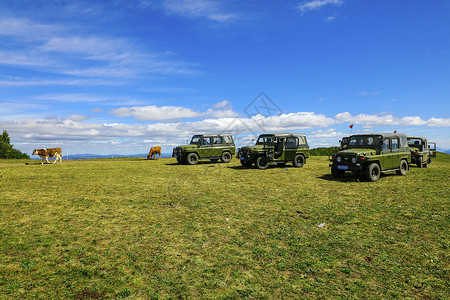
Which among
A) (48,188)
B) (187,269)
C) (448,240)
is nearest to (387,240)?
(448,240)

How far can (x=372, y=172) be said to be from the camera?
11.2 meters

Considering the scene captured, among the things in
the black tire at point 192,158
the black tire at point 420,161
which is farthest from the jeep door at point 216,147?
the black tire at point 420,161

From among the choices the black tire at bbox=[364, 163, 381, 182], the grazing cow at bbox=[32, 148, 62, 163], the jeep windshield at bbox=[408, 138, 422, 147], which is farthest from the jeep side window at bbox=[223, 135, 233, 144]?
the grazing cow at bbox=[32, 148, 62, 163]

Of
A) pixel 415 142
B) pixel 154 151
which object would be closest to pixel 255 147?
pixel 415 142

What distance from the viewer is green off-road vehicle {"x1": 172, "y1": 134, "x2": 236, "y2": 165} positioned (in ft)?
60.5

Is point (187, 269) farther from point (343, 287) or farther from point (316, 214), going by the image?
point (316, 214)

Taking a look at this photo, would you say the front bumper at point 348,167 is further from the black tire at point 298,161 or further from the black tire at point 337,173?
the black tire at point 298,161

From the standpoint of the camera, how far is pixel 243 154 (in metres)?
16.0

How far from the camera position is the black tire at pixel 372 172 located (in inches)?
429

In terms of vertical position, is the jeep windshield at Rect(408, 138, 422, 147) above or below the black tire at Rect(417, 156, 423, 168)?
above

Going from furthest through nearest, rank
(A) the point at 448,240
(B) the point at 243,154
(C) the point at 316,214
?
(B) the point at 243,154
(C) the point at 316,214
(A) the point at 448,240

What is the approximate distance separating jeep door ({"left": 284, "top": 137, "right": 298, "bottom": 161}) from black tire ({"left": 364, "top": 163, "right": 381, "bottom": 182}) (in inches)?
206

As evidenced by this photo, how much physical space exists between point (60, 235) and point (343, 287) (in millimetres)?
4988

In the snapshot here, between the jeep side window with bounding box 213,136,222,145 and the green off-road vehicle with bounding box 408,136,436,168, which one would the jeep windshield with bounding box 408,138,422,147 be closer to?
the green off-road vehicle with bounding box 408,136,436,168
